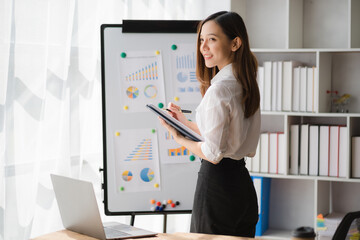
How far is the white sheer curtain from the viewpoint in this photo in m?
2.15

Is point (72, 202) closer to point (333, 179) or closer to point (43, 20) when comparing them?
point (43, 20)

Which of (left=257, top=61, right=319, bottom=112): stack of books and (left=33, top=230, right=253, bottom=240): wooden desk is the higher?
(left=257, top=61, right=319, bottom=112): stack of books

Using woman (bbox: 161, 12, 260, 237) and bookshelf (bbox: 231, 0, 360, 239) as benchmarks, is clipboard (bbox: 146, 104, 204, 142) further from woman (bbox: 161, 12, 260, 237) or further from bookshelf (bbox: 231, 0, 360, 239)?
bookshelf (bbox: 231, 0, 360, 239)

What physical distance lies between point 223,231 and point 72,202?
63 centimetres

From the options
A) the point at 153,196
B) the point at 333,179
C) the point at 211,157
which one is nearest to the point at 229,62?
the point at 211,157

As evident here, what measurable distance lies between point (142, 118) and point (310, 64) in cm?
169

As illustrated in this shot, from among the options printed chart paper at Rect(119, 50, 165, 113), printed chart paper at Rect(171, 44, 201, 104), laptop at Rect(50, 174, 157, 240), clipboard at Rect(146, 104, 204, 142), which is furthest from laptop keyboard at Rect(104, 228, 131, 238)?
printed chart paper at Rect(171, 44, 201, 104)

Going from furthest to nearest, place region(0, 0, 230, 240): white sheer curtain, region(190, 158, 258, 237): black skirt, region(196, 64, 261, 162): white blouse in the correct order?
region(0, 0, 230, 240): white sheer curtain
region(190, 158, 258, 237): black skirt
region(196, 64, 261, 162): white blouse

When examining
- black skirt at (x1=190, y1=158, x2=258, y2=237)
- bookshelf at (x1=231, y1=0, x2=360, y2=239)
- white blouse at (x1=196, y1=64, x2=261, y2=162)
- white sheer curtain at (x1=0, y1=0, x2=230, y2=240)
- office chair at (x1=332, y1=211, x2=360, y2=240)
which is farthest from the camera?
bookshelf at (x1=231, y1=0, x2=360, y2=239)

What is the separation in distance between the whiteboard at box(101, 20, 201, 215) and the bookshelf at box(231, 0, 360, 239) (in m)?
1.20

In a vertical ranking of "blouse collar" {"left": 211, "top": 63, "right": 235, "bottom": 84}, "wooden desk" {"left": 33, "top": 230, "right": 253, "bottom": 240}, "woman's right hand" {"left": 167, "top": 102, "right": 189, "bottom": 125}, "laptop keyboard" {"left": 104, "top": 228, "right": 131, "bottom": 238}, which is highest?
"blouse collar" {"left": 211, "top": 63, "right": 235, "bottom": 84}

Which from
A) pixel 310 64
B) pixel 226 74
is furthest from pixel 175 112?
pixel 310 64

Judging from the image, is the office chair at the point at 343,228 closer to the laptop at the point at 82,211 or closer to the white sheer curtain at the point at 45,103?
the laptop at the point at 82,211

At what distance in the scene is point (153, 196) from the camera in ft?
7.77
